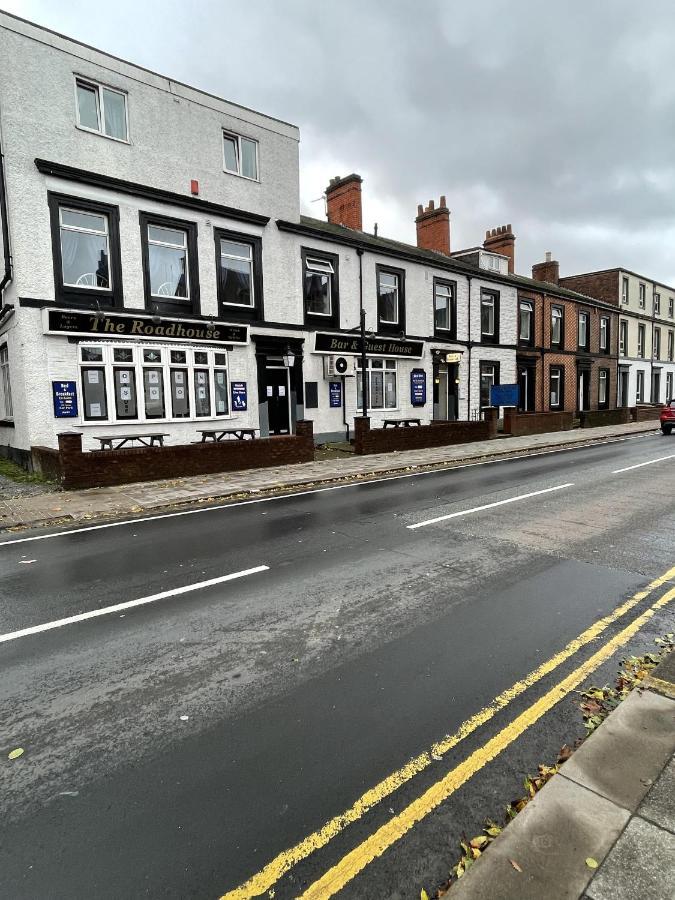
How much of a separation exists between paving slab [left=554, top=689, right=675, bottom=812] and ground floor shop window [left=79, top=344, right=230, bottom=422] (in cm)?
1524

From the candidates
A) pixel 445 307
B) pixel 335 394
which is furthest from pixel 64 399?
pixel 445 307

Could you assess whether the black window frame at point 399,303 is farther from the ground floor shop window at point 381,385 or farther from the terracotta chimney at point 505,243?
the terracotta chimney at point 505,243

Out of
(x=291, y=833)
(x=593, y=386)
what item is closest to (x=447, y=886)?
(x=291, y=833)

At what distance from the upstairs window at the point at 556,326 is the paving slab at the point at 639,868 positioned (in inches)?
1360

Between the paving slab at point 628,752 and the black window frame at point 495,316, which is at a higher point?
the black window frame at point 495,316

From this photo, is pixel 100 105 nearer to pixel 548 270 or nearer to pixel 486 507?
pixel 486 507

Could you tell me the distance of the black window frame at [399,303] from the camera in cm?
→ 2261

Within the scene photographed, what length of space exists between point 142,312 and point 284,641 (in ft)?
46.3

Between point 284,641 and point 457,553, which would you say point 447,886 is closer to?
point 284,641

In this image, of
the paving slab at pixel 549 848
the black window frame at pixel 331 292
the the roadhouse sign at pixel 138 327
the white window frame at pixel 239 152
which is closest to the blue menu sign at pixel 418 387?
the black window frame at pixel 331 292

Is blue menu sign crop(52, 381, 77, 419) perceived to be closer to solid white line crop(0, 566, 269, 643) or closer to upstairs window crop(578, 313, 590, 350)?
solid white line crop(0, 566, 269, 643)

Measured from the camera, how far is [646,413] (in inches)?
1357

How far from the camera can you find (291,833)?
245 centimetres

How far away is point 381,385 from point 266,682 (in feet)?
65.4
